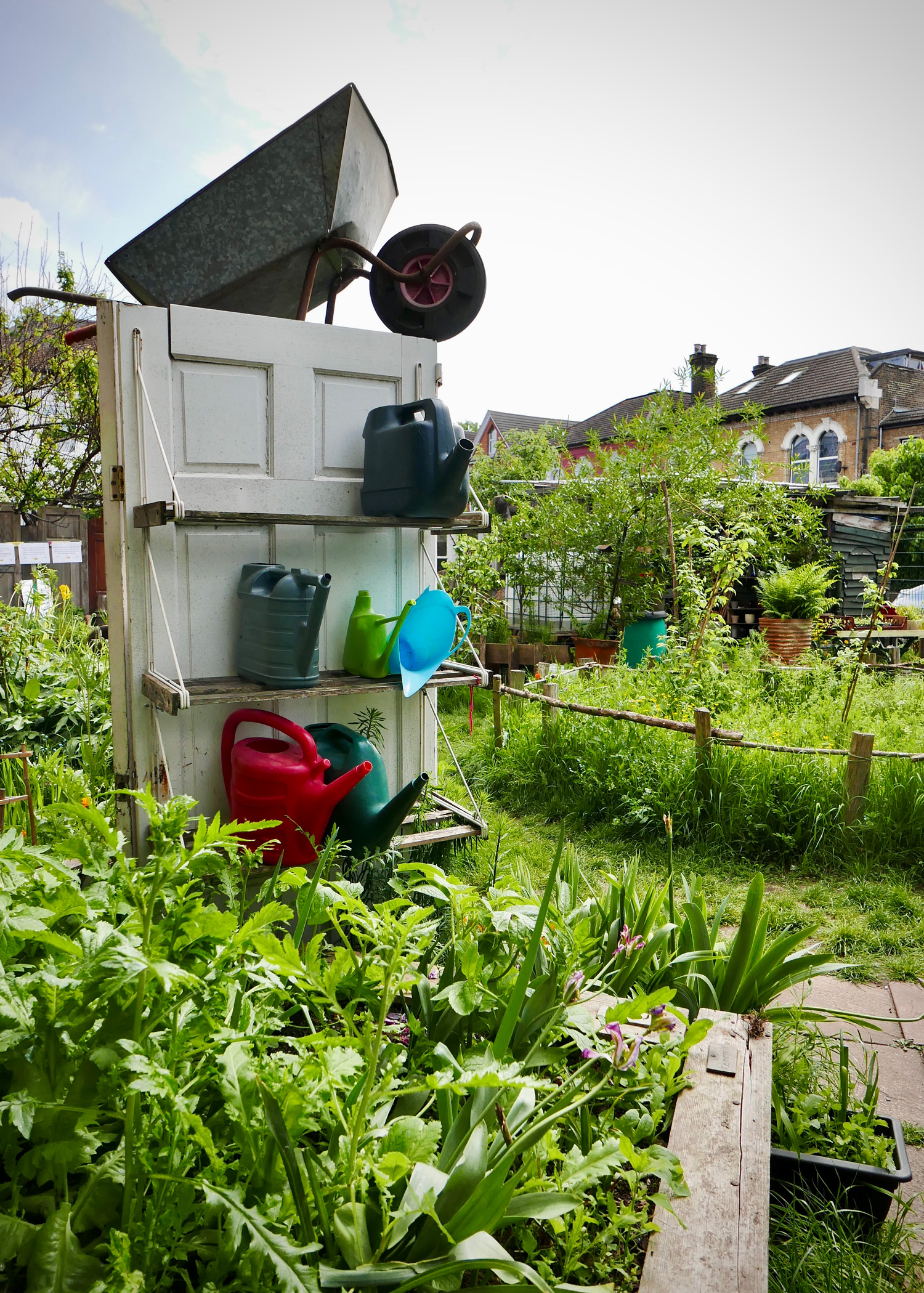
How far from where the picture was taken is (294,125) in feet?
8.62

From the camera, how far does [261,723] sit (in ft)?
9.41

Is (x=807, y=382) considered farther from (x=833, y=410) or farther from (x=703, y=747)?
(x=703, y=747)

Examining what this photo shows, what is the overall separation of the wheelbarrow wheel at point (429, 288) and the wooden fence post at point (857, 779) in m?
2.47

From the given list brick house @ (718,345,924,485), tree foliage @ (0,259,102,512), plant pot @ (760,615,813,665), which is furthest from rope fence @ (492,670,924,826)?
brick house @ (718,345,924,485)

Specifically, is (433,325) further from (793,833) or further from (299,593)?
(793,833)

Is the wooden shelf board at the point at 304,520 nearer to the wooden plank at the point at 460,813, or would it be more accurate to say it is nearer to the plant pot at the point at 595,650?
the wooden plank at the point at 460,813

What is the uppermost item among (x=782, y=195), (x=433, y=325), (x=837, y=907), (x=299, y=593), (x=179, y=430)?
(x=782, y=195)

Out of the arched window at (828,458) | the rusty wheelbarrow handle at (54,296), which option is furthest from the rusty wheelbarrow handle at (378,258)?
the arched window at (828,458)

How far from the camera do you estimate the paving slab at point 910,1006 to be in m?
2.47

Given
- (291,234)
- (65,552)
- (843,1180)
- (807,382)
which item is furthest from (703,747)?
(807,382)

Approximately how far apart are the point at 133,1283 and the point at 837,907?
3.16 meters

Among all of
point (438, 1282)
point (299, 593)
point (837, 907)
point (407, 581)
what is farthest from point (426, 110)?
point (438, 1282)

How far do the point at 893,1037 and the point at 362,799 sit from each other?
5.82 feet

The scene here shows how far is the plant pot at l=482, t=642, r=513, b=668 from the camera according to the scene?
7.72m
